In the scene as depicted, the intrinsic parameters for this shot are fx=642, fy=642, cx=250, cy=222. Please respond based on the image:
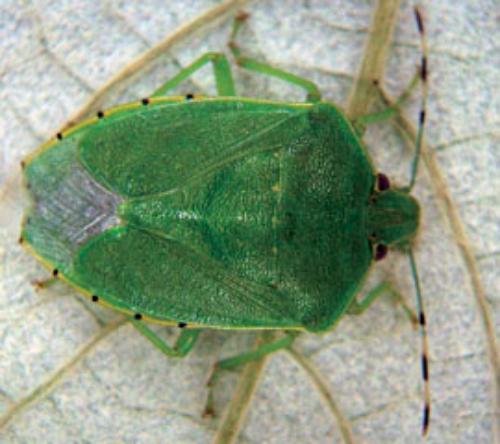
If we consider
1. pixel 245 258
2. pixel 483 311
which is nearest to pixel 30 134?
pixel 245 258

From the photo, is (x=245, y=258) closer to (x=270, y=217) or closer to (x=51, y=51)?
(x=270, y=217)

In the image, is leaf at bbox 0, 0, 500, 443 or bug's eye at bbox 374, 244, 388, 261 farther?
leaf at bbox 0, 0, 500, 443

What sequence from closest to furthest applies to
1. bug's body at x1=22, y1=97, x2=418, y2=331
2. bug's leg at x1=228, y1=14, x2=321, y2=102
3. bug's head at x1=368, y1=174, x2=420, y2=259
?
1. bug's body at x1=22, y1=97, x2=418, y2=331
2. bug's head at x1=368, y1=174, x2=420, y2=259
3. bug's leg at x1=228, y1=14, x2=321, y2=102

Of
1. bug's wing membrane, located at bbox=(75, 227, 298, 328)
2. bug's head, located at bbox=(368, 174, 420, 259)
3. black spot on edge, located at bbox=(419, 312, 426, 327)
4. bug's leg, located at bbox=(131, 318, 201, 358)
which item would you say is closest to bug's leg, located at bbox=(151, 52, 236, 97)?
bug's wing membrane, located at bbox=(75, 227, 298, 328)

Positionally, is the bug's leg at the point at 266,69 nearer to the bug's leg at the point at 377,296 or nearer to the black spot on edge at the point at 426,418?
the bug's leg at the point at 377,296

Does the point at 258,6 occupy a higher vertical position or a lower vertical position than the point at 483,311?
higher

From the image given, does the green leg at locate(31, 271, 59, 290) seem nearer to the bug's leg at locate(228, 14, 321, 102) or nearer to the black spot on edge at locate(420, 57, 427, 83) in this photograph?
the bug's leg at locate(228, 14, 321, 102)

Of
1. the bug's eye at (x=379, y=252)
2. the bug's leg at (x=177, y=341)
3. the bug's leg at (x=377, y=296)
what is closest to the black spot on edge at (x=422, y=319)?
the bug's leg at (x=377, y=296)
